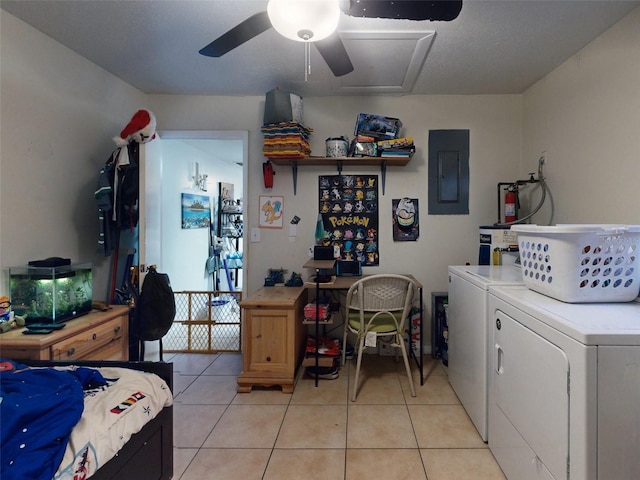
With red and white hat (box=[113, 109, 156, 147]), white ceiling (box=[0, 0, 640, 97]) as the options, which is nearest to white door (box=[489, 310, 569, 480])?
white ceiling (box=[0, 0, 640, 97])

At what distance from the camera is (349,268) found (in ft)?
9.34

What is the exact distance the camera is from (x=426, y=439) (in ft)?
5.84

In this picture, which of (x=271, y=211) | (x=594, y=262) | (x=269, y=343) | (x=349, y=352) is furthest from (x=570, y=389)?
(x=271, y=211)

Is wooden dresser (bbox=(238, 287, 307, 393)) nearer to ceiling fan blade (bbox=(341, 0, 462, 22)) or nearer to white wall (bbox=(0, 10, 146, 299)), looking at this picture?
white wall (bbox=(0, 10, 146, 299))

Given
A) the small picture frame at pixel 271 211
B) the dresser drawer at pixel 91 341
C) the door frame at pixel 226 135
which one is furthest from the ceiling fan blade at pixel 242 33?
the dresser drawer at pixel 91 341

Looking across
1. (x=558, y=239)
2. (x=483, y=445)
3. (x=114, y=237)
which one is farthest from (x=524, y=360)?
(x=114, y=237)

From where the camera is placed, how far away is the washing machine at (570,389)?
3.14 feet

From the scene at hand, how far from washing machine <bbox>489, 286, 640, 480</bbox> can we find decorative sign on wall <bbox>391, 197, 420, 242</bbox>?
147 centimetres

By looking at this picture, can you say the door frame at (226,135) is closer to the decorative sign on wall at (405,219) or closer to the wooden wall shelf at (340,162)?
the wooden wall shelf at (340,162)

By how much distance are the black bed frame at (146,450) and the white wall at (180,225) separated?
2136mm

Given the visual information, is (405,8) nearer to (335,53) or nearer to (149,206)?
(335,53)

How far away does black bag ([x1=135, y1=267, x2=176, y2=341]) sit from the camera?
221 centimetres

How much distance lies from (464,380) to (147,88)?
3.44 metres

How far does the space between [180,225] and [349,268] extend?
219cm
